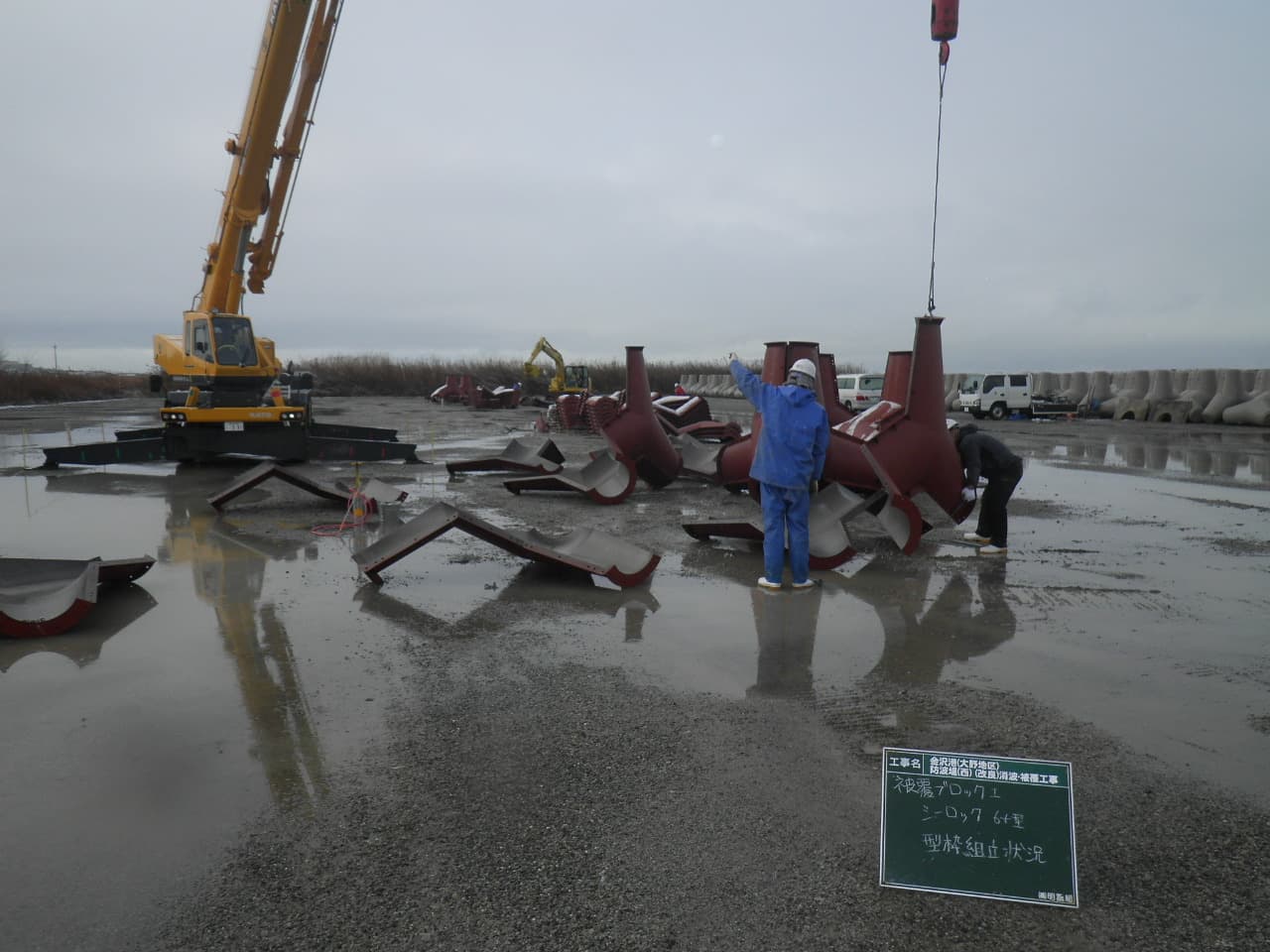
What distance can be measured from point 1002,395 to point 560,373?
57.5ft

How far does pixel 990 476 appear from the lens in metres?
8.20

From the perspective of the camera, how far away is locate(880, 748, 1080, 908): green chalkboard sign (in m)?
2.58

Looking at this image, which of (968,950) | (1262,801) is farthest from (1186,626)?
(968,950)

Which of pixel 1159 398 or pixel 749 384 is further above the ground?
pixel 749 384

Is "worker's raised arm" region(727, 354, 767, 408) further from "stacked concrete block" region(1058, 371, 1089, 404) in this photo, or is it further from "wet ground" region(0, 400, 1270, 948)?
"stacked concrete block" region(1058, 371, 1089, 404)

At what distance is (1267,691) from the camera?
4488mm

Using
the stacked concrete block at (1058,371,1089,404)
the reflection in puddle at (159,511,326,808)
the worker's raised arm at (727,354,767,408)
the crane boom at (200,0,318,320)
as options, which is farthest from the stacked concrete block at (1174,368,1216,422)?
the reflection in puddle at (159,511,326,808)

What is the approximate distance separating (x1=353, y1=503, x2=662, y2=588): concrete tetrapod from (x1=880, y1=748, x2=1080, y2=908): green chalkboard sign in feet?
13.0

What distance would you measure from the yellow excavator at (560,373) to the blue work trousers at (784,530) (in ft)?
88.2

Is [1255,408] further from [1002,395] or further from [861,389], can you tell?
[861,389]

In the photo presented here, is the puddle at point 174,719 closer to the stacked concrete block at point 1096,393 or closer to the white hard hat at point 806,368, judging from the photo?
the white hard hat at point 806,368

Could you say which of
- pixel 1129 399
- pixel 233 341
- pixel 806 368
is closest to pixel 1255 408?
pixel 1129 399

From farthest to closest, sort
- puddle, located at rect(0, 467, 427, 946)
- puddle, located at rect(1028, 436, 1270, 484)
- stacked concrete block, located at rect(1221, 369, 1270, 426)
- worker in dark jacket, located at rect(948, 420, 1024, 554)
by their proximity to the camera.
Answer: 1. stacked concrete block, located at rect(1221, 369, 1270, 426)
2. puddle, located at rect(1028, 436, 1270, 484)
3. worker in dark jacket, located at rect(948, 420, 1024, 554)
4. puddle, located at rect(0, 467, 427, 946)

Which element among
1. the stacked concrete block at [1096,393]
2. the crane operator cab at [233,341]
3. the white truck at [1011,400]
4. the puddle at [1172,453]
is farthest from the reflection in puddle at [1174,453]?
Answer: the crane operator cab at [233,341]
